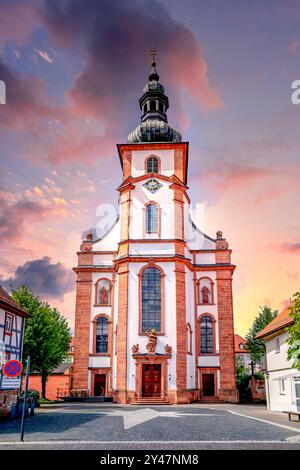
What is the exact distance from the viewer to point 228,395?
38.7 m

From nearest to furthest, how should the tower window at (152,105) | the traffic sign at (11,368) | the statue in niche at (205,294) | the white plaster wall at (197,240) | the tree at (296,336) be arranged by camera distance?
the traffic sign at (11,368)
the tree at (296,336)
the statue in niche at (205,294)
the white plaster wall at (197,240)
the tower window at (152,105)

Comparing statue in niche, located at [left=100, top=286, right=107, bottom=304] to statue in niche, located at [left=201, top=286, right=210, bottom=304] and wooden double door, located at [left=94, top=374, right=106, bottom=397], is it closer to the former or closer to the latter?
wooden double door, located at [left=94, top=374, right=106, bottom=397]

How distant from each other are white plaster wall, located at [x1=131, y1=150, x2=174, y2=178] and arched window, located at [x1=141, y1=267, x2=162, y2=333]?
9419 mm

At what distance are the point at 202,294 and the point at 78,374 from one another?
12746 millimetres

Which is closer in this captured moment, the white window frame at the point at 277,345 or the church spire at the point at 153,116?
the white window frame at the point at 277,345

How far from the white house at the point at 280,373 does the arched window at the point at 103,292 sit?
15456 mm

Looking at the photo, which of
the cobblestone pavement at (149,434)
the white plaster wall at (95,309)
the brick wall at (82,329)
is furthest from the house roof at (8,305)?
the white plaster wall at (95,309)

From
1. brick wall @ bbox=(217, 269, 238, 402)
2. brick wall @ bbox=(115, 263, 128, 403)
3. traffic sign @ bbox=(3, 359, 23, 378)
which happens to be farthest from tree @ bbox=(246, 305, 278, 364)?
traffic sign @ bbox=(3, 359, 23, 378)

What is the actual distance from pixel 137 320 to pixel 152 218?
29.7 feet

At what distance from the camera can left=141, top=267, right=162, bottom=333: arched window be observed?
37.2 m

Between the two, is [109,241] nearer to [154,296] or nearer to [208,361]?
[154,296]

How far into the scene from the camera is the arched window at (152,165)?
42.7m

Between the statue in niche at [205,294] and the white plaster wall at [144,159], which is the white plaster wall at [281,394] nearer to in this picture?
the statue in niche at [205,294]

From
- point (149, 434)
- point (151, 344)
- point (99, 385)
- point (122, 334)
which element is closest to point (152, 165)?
point (122, 334)
